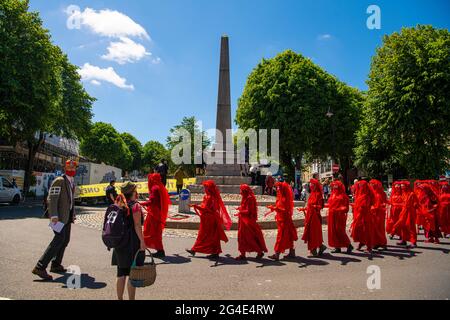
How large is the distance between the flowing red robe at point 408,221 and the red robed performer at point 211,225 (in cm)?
478

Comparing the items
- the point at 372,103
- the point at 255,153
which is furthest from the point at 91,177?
the point at 372,103

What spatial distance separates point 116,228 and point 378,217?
7.03 metres

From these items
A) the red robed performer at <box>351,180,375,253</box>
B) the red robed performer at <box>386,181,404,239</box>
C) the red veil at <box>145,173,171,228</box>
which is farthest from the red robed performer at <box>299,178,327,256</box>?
the red robed performer at <box>386,181,404,239</box>

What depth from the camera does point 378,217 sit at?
29.9ft

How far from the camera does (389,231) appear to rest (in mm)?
10680

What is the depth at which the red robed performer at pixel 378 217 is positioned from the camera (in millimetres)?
8867

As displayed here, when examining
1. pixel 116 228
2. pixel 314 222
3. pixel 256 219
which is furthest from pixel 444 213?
pixel 116 228

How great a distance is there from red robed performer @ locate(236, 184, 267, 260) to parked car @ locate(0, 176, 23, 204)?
740 inches

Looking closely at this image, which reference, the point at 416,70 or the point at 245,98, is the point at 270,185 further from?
the point at 245,98

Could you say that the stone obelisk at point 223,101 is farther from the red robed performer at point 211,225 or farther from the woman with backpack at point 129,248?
the woman with backpack at point 129,248

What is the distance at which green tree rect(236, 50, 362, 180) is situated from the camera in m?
33.5

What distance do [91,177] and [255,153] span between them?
59.4 ft

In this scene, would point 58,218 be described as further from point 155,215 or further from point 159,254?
point 159,254

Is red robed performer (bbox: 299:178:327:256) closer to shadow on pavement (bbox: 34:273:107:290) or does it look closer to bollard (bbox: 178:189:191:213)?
shadow on pavement (bbox: 34:273:107:290)
